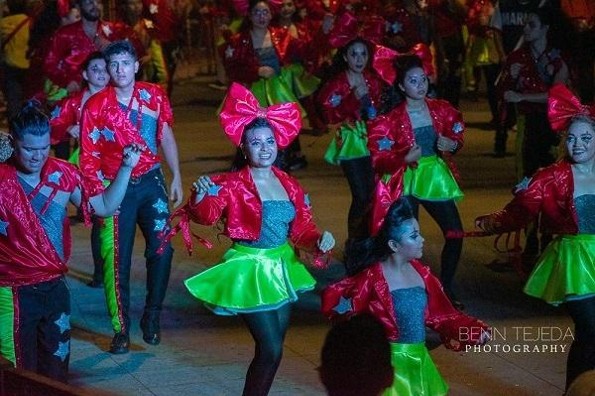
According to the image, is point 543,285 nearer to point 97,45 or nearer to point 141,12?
point 97,45

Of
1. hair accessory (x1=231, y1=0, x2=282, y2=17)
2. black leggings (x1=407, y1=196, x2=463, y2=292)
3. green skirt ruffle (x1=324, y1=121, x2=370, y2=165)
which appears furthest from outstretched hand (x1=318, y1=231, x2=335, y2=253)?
hair accessory (x1=231, y1=0, x2=282, y2=17)

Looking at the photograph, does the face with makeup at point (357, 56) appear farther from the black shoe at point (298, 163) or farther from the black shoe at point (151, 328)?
the black shoe at point (298, 163)

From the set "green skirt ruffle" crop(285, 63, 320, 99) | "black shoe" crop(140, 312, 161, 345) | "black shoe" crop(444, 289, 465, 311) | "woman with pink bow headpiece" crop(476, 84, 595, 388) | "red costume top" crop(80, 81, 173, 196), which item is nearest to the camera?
"woman with pink bow headpiece" crop(476, 84, 595, 388)

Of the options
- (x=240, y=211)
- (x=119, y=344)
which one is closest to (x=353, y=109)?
(x=119, y=344)

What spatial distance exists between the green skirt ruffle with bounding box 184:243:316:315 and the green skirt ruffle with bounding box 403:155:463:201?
7.78ft

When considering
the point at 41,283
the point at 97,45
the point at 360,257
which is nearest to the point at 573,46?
the point at 97,45

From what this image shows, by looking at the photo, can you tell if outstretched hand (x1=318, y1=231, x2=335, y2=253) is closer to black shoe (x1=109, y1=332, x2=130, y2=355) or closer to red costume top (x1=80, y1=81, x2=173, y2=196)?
red costume top (x1=80, y1=81, x2=173, y2=196)

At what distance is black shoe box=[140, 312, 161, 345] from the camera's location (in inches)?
332

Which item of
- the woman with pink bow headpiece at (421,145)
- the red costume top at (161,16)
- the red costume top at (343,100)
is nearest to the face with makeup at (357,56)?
the red costume top at (343,100)

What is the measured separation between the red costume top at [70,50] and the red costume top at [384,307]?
18.9 feet

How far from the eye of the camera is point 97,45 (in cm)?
1162

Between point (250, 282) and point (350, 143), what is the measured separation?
3916 mm

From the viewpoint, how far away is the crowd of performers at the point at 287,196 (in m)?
6.34

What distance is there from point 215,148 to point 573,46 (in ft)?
21.7
